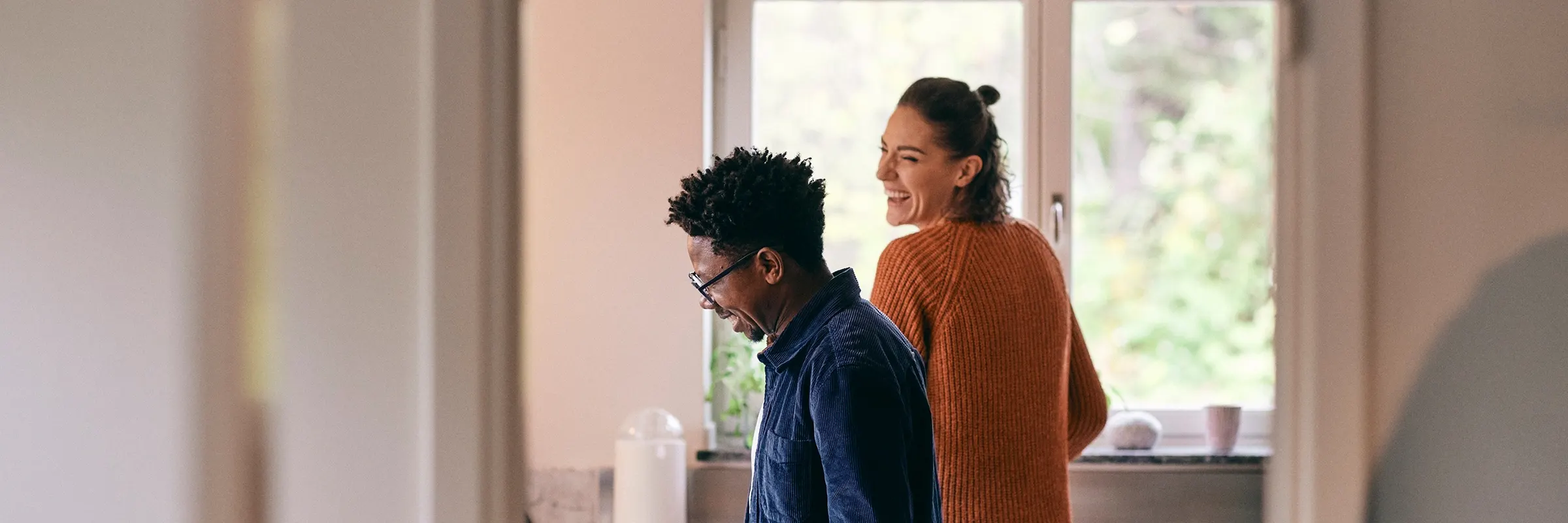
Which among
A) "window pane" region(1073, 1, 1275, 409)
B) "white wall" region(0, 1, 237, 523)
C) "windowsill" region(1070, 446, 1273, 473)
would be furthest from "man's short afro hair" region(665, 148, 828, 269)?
"window pane" region(1073, 1, 1275, 409)

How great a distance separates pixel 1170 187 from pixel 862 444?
1.77 m

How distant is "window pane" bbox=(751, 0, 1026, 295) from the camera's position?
8.82ft

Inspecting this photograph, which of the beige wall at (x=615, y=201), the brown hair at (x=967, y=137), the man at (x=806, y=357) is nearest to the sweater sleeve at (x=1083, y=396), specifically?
the brown hair at (x=967, y=137)

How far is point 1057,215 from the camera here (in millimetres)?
2604

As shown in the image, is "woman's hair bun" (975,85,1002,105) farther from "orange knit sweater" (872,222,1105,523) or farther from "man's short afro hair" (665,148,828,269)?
"man's short afro hair" (665,148,828,269)

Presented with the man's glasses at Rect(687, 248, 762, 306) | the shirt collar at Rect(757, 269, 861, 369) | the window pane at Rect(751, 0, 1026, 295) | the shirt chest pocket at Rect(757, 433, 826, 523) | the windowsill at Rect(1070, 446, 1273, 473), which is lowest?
the windowsill at Rect(1070, 446, 1273, 473)

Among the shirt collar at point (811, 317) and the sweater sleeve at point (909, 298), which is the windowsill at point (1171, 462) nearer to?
the sweater sleeve at point (909, 298)

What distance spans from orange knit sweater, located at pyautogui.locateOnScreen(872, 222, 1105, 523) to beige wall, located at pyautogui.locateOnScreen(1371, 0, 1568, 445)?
2.04 feet

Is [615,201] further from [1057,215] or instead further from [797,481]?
[797,481]

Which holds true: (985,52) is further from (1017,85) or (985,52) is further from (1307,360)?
(1307,360)

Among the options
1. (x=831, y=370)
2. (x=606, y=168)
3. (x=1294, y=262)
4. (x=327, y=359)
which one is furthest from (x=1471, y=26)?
(x=606, y=168)

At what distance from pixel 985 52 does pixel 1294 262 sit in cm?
176

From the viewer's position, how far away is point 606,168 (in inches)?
99.1

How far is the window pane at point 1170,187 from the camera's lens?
8.64 feet
